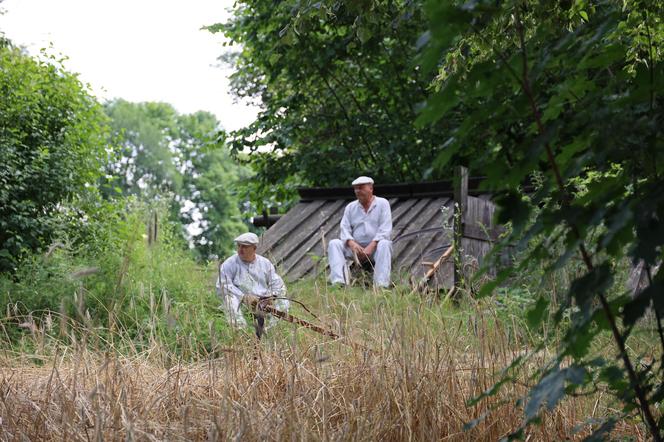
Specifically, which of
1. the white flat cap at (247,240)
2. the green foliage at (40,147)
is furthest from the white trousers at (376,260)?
the green foliage at (40,147)

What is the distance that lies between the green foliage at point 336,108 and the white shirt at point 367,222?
5.08m

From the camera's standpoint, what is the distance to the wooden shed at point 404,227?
28.6ft

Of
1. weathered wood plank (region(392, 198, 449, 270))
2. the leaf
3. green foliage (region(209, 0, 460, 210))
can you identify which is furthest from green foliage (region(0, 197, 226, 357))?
green foliage (region(209, 0, 460, 210))

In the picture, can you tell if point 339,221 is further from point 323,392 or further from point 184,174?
point 184,174

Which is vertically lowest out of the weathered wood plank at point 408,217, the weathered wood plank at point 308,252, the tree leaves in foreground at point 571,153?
the weathered wood plank at point 308,252

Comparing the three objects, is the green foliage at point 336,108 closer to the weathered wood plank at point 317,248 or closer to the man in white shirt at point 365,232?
the weathered wood plank at point 317,248

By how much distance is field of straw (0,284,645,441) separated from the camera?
314 cm

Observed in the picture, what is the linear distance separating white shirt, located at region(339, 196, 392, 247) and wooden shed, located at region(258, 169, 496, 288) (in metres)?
0.37


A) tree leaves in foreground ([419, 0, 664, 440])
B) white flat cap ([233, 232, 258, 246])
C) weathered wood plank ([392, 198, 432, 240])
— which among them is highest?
tree leaves in foreground ([419, 0, 664, 440])

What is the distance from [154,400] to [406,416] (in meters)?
0.97

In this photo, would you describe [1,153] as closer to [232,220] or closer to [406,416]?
[406,416]

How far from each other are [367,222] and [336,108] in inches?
261

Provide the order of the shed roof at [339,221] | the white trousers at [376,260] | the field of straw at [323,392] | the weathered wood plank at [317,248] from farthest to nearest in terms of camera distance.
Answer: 1. the weathered wood plank at [317,248]
2. the shed roof at [339,221]
3. the white trousers at [376,260]
4. the field of straw at [323,392]

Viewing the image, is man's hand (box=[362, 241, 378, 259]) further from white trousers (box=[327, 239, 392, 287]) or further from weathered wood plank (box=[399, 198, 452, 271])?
weathered wood plank (box=[399, 198, 452, 271])
